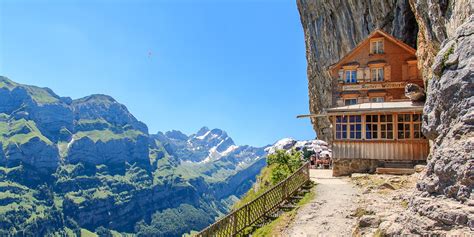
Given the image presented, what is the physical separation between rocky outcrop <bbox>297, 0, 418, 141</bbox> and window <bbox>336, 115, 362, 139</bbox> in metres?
21.5

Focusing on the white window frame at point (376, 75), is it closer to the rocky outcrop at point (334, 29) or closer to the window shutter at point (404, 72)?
the window shutter at point (404, 72)

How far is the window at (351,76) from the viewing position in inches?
1624

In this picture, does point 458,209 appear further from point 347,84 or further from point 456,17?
point 347,84

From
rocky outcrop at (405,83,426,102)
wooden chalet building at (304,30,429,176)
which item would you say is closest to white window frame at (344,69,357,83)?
wooden chalet building at (304,30,429,176)

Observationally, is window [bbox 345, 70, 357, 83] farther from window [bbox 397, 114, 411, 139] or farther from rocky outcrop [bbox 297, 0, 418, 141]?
window [bbox 397, 114, 411, 139]

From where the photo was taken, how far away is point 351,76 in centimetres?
4147

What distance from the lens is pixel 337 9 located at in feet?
177

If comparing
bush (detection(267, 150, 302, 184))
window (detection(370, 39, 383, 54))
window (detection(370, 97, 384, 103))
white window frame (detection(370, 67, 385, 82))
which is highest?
window (detection(370, 39, 383, 54))

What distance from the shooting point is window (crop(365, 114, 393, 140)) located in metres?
27.4

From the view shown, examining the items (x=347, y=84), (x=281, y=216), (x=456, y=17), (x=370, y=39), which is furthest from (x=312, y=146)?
(x=456, y=17)

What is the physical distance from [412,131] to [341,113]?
5.23m

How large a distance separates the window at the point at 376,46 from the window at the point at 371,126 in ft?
49.8

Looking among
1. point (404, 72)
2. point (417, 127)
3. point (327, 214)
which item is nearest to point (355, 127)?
point (417, 127)

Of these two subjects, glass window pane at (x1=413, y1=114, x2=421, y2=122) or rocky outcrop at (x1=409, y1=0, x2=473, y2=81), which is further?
glass window pane at (x1=413, y1=114, x2=421, y2=122)
